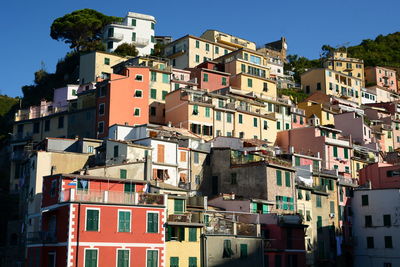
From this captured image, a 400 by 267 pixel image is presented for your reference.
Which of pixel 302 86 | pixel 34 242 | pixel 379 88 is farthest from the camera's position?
pixel 379 88

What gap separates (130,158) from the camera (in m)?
51.7

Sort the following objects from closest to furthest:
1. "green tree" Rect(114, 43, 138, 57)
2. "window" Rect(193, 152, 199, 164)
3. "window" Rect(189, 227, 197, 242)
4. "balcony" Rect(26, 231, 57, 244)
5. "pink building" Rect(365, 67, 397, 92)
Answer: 1. "balcony" Rect(26, 231, 57, 244)
2. "window" Rect(189, 227, 197, 242)
3. "window" Rect(193, 152, 199, 164)
4. "green tree" Rect(114, 43, 138, 57)
5. "pink building" Rect(365, 67, 397, 92)

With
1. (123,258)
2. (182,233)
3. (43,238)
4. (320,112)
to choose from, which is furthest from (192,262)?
(320,112)

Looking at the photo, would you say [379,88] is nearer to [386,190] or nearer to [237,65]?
[237,65]

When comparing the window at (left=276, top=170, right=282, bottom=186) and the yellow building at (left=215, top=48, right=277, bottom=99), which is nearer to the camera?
the window at (left=276, top=170, right=282, bottom=186)

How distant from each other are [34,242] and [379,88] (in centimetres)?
9383

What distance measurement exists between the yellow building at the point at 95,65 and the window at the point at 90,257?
45642 millimetres

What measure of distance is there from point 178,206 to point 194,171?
12.6 metres

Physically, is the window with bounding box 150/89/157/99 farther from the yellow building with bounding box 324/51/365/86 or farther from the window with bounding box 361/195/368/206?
the yellow building with bounding box 324/51/365/86

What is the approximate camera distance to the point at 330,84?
107 meters

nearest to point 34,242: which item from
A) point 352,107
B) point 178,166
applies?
point 178,166

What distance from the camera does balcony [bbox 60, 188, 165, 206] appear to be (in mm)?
39375

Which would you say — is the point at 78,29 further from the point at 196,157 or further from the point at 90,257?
the point at 90,257

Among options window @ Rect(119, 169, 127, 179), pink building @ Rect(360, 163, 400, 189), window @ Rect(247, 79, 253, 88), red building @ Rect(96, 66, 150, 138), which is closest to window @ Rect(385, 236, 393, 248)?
pink building @ Rect(360, 163, 400, 189)
